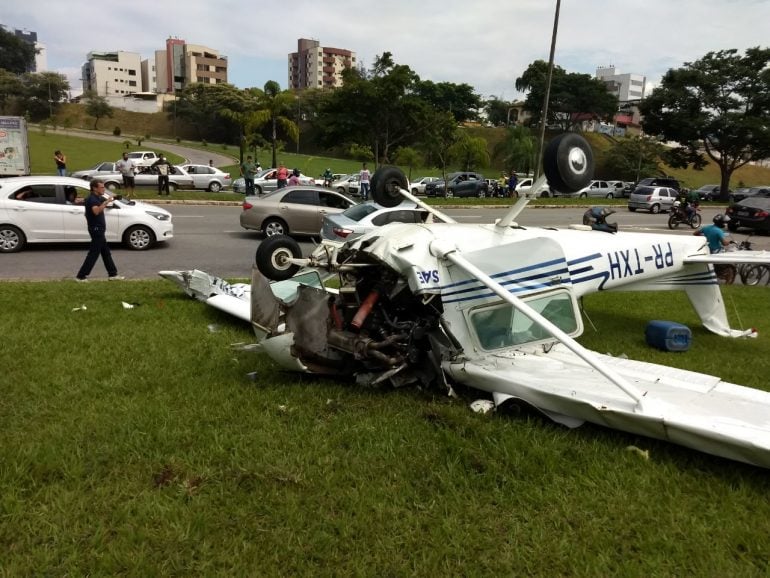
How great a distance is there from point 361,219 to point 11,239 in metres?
7.91

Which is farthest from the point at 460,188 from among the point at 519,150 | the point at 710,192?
the point at 710,192

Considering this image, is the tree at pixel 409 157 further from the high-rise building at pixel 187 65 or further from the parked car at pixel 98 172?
the high-rise building at pixel 187 65

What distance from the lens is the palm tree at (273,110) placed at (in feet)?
114

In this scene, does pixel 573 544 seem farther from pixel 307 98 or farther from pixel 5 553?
pixel 307 98

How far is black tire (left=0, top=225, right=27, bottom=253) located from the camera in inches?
498

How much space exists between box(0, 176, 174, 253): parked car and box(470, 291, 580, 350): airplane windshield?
1053cm

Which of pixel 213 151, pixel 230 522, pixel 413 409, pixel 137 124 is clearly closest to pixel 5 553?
pixel 230 522

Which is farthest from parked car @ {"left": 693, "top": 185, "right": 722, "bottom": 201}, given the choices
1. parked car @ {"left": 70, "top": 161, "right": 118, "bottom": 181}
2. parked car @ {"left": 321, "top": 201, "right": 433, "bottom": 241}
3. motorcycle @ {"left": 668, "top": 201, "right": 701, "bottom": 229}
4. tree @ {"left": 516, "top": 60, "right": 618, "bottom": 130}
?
parked car @ {"left": 70, "top": 161, "right": 118, "bottom": 181}

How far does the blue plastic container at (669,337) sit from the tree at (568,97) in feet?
257

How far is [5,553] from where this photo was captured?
318 cm

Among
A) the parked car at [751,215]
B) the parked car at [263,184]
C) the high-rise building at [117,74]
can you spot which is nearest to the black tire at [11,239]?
the parked car at [263,184]

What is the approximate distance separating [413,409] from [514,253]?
1.73 m

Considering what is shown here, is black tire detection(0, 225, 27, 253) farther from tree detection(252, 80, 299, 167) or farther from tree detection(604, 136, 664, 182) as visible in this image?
tree detection(604, 136, 664, 182)

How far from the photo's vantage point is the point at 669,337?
289 inches
